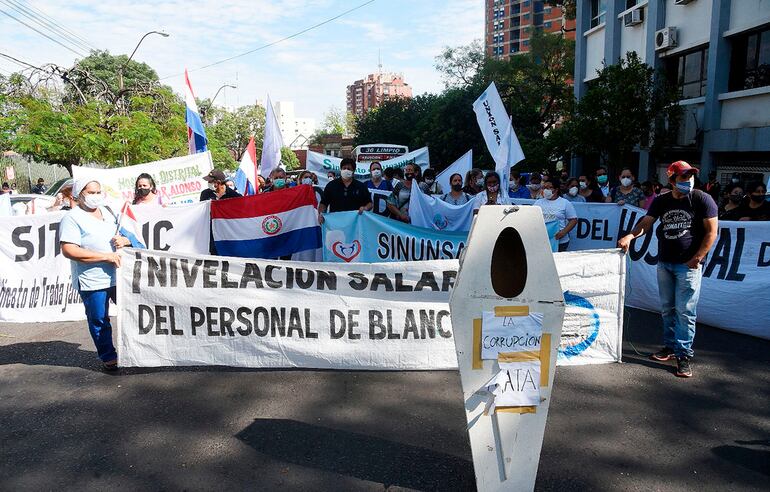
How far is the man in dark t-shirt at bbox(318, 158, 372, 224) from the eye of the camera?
7.66 m

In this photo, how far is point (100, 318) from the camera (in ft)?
15.9

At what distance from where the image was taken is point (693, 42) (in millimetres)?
16562

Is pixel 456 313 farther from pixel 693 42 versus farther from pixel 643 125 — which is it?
pixel 693 42

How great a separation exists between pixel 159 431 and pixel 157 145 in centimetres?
1900

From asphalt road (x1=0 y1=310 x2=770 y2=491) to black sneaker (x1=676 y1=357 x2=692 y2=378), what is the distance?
0.31ft

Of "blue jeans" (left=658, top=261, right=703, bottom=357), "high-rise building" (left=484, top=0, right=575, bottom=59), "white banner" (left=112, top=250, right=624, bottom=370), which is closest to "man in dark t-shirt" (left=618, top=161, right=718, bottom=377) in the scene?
"blue jeans" (left=658, top=261, right=703, bottom=357)

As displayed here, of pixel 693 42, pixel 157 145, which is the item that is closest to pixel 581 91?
pixel 693 42

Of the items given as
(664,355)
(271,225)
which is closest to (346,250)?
(271,225)

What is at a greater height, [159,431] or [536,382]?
[536,382]

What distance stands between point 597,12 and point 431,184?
16425mm

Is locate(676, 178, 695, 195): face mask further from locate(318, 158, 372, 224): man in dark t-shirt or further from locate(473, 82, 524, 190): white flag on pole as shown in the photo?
locate(473, 82, 524, 190): white flag on pole

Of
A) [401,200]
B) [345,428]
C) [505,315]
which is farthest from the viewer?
[401,200]

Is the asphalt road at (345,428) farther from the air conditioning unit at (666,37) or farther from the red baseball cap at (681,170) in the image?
the air conditioning unit at (666,37)

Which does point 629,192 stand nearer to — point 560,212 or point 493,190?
point 560,212
